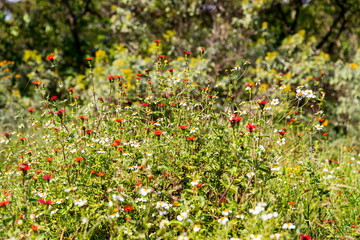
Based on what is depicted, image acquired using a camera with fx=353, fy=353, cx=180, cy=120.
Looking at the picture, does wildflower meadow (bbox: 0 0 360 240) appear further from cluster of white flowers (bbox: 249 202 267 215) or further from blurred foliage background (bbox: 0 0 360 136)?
blurred foliage background (bbox: 0 0 360 136)

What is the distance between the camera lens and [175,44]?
6.07 metres

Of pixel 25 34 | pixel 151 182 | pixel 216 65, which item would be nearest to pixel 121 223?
pixel 151 182

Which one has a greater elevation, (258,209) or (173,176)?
(258,209)

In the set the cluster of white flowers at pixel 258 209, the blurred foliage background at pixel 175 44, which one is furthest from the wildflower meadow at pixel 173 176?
the blurred foliage background at pixel 175 44

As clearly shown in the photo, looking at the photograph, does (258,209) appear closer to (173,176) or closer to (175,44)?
(173,176)

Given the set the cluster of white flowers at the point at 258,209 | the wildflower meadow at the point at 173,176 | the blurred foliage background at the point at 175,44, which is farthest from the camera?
the blurred foliage background at the point at 175,44

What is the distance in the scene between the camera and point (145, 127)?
2.49 metres

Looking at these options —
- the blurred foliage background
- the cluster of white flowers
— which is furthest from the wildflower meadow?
the blurred foliage background

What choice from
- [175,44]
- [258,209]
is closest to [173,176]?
[258,209]

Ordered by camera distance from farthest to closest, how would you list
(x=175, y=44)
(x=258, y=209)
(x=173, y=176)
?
1. (x=175, y=44)
2. (x=173, y=176)
3. (x=258, y=209)

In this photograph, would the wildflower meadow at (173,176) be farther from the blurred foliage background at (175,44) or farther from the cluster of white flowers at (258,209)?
the blurred foliage background at (175,44)

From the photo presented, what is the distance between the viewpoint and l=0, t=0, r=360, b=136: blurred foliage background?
5598mm

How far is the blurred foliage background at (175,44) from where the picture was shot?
560 centimetres

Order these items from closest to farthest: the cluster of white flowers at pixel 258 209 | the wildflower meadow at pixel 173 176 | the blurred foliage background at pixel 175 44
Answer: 1. the cluster of white flowers at pixel 258 209
2. the wildflower meadow at pixel 173 176
3. the blurred foliage background at pixel 175 44
